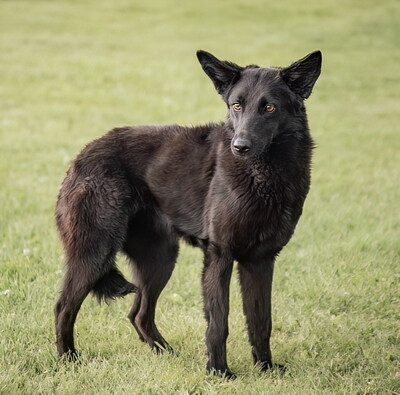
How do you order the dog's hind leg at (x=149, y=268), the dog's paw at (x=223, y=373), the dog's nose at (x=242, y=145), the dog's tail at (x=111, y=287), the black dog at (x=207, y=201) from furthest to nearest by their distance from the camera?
the dog's hind leg at (x=149, y=268), the dog's tail at (x=111, y=287), the dog's paw at (x=223, y=373), the black dog at (x=207, y=201), the dog's nose at (x=242, y=145)

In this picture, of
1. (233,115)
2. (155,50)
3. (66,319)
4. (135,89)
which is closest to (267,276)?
(233,115)

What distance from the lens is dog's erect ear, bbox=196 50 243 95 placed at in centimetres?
392

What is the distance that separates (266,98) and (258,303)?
4.12ft

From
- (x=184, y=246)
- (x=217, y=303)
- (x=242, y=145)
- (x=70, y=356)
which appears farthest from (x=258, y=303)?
(x=184, y=246)

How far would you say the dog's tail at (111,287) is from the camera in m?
4.21

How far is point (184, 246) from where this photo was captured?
6.53m

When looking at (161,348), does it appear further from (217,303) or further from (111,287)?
(217,303)

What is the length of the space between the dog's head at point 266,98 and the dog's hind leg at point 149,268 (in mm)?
923


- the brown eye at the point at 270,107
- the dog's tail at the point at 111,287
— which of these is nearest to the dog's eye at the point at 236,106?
the brown eye at the point at 270,107

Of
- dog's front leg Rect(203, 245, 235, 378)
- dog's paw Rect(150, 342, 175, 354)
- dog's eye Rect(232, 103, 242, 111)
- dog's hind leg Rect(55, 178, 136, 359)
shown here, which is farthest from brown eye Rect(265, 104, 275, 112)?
dog's paw Rect(150, 342, 175, 354)

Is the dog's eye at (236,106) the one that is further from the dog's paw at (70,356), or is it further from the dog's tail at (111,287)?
the dog's paw at (70,356)

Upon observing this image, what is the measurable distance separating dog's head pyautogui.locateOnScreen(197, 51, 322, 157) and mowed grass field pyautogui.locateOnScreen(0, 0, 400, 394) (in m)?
1.42

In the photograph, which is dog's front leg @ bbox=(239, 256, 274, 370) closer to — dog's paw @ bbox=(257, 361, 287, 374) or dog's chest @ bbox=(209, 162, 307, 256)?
dog's paw @ bbox=(257, 361, 287, 374)

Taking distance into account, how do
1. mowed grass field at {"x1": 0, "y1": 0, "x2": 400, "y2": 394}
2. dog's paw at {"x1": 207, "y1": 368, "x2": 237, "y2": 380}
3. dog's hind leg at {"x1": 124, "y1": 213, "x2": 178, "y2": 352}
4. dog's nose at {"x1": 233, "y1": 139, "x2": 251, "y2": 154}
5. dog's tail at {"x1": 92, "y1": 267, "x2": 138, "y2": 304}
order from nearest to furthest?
dog's nose at {"x1": 233, "y1": 139, "x2": 251, "y2": 154} < dog's paw at {"x1": 207, "y1": 368, "x2": 237, "y2": 380} < mowed grass field at {"x1": 0, "y1": 0, "x2": 400, "y2": 394} < dog's tail at {"x1": 92, "y1": 267, "x2": 138, "y2": 304} < dog's hind leg at {"x1": 124, "y1": 213, "x2": 178, "y2": 352}
